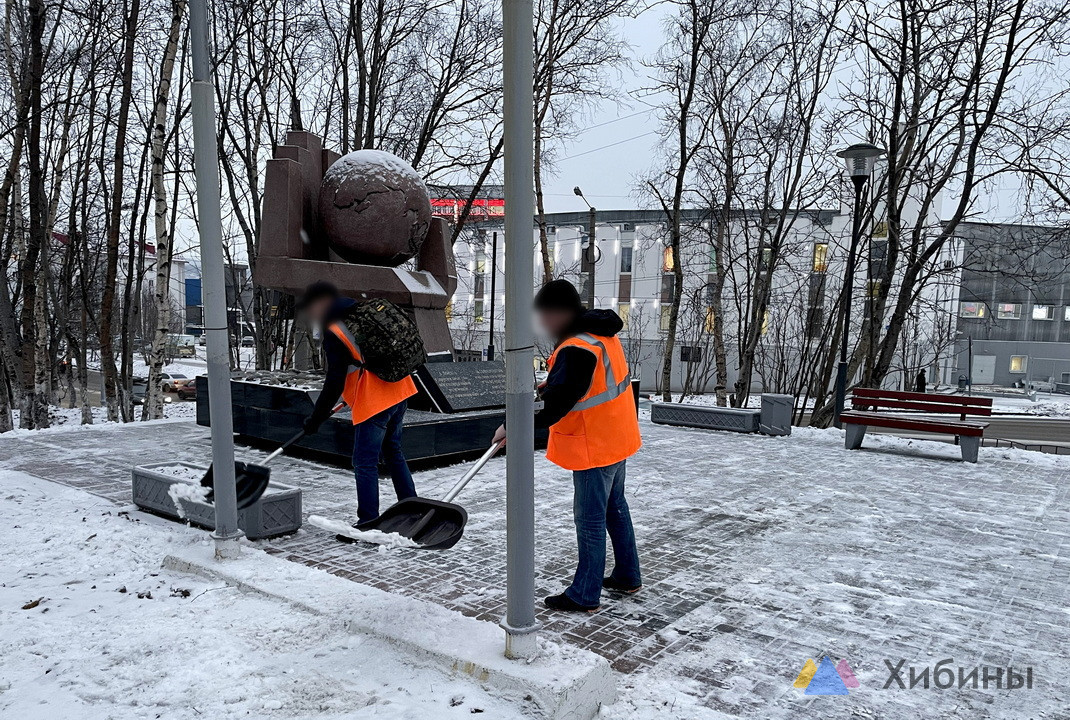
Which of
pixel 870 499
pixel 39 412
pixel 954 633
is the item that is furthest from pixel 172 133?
pixel 954 633

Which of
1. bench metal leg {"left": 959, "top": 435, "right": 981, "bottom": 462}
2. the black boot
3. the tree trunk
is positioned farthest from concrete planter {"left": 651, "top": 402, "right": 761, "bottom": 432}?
the tree trunk

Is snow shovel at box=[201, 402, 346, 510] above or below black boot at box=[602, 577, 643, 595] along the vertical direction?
above

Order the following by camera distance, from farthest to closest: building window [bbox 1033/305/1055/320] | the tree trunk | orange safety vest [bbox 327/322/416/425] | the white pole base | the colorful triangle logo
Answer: building window [bbox 1033/305/1055/320]
the tree trunk
orange safety vest [bbox 327/322/416/425]
the colorful triangle logo
the white pole base

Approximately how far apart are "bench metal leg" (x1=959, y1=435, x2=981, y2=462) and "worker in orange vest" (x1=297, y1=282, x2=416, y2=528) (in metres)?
7.50

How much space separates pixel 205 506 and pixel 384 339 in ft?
6.05

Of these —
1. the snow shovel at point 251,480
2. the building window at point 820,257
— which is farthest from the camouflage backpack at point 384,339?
the building window at point 820,257

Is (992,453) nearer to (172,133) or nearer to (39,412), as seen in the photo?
(39,412)

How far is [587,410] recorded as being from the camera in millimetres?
3684

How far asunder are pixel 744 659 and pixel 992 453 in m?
8.06

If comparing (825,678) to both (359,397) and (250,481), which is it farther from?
(250,481)

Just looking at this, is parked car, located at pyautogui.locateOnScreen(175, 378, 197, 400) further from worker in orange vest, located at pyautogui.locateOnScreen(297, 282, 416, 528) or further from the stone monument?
worker in orange vest, located at pyautogui.locateOnScreen(297, 282, 416, 528)

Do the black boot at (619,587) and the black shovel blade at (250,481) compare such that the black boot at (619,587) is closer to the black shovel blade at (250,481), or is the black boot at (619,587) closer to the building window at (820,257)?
the black shovel blade at (250,481)

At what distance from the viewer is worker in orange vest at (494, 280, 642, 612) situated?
3.55 m

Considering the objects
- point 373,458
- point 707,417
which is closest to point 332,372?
point 373,458
